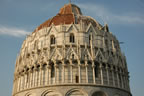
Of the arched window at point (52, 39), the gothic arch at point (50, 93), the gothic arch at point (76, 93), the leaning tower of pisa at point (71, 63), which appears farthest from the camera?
the arched window at point (52, 39)

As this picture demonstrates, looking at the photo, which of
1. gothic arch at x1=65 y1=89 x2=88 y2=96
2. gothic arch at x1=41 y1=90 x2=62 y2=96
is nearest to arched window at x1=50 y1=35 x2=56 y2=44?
gothic arch at x1=41 y1=90 x2=62 y2=96

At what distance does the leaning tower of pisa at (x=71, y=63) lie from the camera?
A: 3122 cm

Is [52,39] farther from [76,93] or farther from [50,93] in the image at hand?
[76,93]

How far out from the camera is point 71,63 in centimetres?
3222

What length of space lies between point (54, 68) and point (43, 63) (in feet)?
7.40

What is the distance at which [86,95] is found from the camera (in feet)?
98.6

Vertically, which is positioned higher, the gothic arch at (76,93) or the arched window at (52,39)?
the arched window at (52,39)

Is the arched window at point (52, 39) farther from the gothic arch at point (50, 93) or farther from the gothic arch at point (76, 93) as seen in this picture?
the gothic arch at point (76, 93)

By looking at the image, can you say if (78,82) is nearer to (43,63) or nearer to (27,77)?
(43,63)

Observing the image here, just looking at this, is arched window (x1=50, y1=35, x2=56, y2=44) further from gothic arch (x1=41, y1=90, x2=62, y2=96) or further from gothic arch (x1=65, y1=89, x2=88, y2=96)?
gothic arch (x1=65, y1=89, x2=88, y2=96)

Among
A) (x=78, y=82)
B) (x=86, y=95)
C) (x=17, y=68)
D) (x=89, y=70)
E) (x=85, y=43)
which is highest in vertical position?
(x=85, y=43)

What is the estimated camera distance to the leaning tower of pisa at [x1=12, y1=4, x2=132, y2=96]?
102 ft

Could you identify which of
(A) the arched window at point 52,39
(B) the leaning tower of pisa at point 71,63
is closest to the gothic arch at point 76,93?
(B) the leaning tower of pisa at point 71,63

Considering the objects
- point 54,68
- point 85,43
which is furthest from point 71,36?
point 54,68
